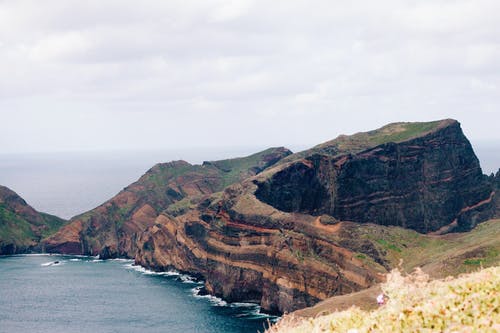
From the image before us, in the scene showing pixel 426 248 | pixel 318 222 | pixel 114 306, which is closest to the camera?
pixel 114 306

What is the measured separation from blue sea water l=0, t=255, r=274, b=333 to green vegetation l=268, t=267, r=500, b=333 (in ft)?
338

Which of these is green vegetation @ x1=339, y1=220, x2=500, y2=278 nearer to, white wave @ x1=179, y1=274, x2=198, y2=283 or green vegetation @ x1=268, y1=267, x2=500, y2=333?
white wave @ x1=179, y1=274, x2=198, y2=283

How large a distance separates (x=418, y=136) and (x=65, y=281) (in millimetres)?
127077

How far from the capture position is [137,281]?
18112cm

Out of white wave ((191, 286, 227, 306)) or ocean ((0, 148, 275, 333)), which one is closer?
ocean ((0, 148, 275, 333))

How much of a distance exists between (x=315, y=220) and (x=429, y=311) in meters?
135

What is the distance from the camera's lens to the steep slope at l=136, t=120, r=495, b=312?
135 meters

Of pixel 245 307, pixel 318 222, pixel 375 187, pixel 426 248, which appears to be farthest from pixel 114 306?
pixel 375 187

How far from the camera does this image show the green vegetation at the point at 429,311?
65.2ft

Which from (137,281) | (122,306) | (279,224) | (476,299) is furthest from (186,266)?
(476,299)

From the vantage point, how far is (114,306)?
148 m

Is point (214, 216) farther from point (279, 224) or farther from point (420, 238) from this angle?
point (420, 238)

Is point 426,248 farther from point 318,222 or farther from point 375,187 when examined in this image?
point 375,187

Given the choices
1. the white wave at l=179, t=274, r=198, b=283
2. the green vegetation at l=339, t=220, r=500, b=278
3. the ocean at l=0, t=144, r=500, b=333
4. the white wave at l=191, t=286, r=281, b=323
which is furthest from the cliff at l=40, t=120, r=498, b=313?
the ocean at l=0, t=144, r=500, b=333
